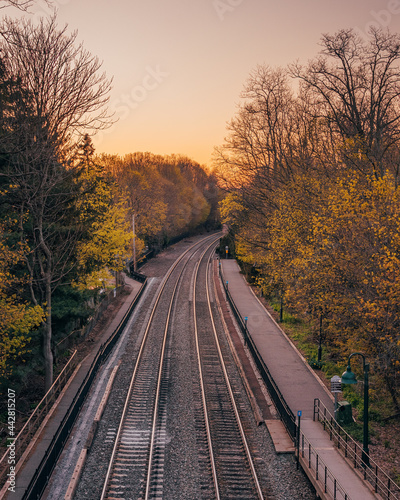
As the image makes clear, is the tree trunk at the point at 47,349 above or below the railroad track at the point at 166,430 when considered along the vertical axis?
above

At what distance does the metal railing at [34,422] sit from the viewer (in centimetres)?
1403

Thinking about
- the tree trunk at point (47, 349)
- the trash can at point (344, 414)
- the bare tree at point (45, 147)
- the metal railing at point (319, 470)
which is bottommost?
the metal railing at point (319, 470)

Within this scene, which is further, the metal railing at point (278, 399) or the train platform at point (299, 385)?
the metal railing at point (278, 399)

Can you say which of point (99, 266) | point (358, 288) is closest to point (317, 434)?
point (358, 288)

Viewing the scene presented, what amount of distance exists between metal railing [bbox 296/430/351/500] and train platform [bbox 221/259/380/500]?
0.11 m

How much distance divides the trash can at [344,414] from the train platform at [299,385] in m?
0.82

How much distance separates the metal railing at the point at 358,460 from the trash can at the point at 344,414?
26 cm

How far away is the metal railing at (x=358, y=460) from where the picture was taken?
12.4 metres

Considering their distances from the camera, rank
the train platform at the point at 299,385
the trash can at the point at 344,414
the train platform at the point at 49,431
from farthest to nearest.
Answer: the trash can at the point at 344,414 < the train platform at the point at 299,385 < the train platform at the point at 49,431

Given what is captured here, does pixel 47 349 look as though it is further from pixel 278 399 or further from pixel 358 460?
pixel 358 460

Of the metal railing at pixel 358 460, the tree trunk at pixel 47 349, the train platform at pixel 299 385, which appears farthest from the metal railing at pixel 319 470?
the tree trunk at pixel 47 349

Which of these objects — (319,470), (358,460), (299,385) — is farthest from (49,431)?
(299,385)

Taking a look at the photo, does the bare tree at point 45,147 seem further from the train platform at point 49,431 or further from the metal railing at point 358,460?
the metal railing at point 358,460

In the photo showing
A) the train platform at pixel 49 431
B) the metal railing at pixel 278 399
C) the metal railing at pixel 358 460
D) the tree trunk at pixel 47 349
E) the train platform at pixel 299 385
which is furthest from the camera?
the tree trunk at pixel 47 349
